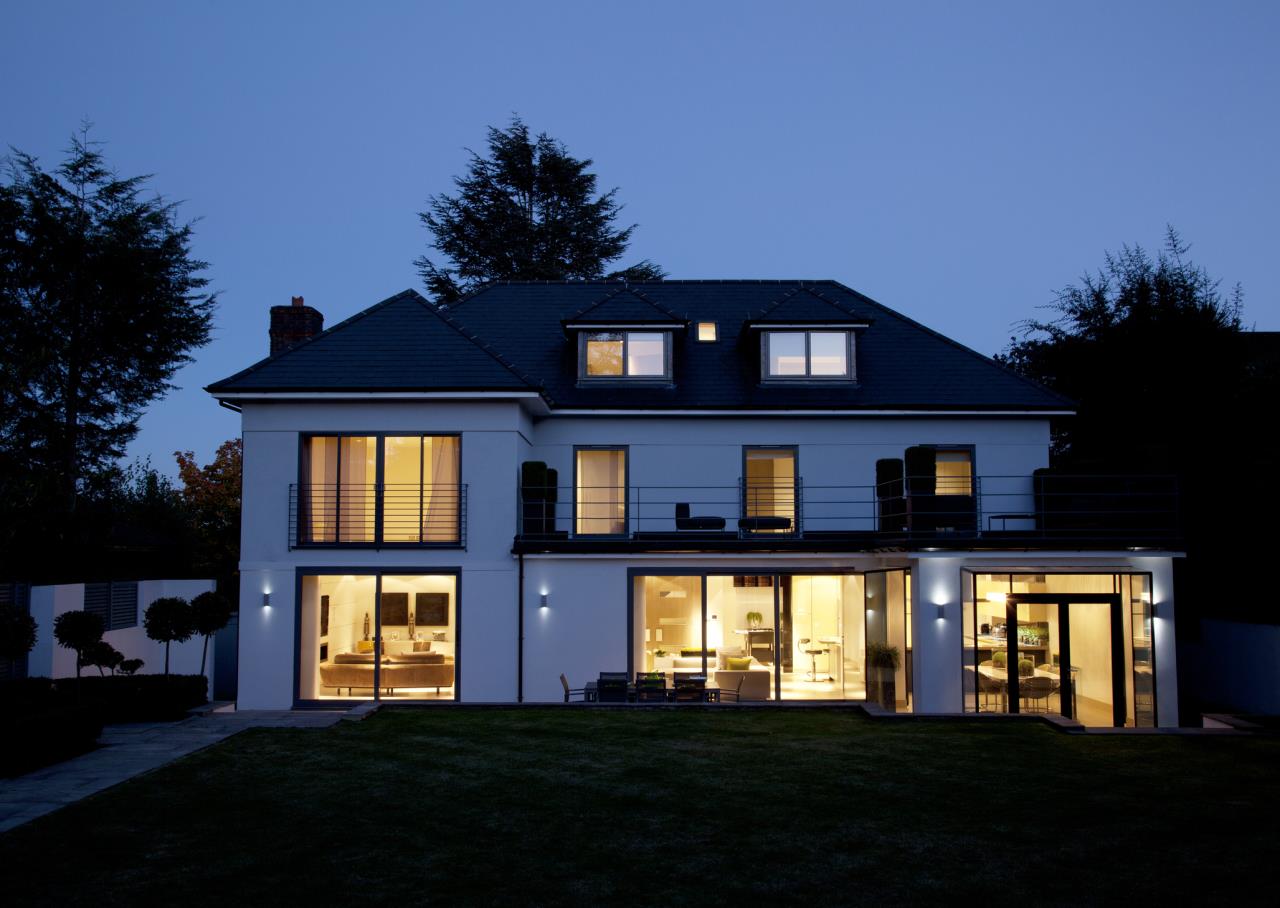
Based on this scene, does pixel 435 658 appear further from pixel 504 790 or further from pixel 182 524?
pixel 182 524

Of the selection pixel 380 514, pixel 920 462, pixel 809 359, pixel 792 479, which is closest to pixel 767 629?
pixel 792 479

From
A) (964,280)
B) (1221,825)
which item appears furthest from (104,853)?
(964,280)

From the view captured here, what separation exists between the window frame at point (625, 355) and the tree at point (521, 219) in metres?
19.1

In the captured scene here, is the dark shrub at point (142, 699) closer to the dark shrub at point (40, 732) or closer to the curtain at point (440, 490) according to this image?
the dark shrub at point (40, 732)

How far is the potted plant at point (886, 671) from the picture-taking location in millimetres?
18766

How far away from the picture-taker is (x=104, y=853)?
9.08 metres

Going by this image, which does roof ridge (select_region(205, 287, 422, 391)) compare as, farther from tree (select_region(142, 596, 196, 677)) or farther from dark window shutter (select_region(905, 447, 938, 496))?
dark window shutter (select_region(905, 447, 938, 496))

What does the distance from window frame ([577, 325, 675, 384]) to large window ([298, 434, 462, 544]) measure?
4001mm

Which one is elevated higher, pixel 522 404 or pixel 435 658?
pixel 522 404

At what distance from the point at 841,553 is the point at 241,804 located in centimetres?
1212

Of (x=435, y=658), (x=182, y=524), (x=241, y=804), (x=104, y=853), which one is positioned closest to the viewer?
(x=104, y=853)

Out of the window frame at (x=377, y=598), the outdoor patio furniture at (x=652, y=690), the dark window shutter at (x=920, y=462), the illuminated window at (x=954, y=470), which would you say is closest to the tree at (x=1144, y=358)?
the illuminated window at (x=954, y=470)

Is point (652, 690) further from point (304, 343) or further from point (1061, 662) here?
point (304, 343)

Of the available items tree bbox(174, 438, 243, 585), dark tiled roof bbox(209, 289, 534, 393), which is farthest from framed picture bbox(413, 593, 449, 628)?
tree bbox(174, 438, 243, 585)
